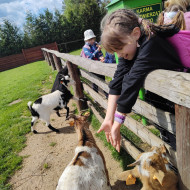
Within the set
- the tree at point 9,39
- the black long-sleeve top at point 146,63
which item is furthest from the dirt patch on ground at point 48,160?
the tree at point 9,39

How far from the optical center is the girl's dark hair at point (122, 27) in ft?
4.48

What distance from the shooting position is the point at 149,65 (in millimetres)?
1334

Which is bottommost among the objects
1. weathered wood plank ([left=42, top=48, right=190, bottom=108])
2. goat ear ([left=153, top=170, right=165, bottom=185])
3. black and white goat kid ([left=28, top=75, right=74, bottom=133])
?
black and white goat kid ([left=28, top=75, right=74, bottom=133])

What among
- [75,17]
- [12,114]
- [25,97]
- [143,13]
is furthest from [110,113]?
[75,17]

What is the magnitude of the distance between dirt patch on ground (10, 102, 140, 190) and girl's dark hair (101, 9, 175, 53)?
7.14ft

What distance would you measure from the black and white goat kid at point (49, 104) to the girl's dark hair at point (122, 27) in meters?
3.43

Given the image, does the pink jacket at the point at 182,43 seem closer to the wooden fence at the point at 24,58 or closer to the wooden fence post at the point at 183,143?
the wooden fence post at the point at 183,143

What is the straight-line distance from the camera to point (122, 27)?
1.37m

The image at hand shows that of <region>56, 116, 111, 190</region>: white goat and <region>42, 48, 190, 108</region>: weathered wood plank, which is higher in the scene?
<region>42, 48, 190, 108</region>: weathered wood plank

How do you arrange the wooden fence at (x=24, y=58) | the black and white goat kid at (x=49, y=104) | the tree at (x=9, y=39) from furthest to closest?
the tree at (x=9, y=39) → the wooden fence at (x=24, y=58) → the black and white goat kid at (x=49, y=104)

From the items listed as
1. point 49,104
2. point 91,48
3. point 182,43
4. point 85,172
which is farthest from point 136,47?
point 91,48

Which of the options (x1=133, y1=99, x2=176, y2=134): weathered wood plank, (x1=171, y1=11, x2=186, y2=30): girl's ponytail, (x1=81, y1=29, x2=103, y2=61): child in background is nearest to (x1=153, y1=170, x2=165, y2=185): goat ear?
(x1=133, y1=99, x2=176, y2=134): weathered wood plank

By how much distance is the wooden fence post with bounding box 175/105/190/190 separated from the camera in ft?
4.16

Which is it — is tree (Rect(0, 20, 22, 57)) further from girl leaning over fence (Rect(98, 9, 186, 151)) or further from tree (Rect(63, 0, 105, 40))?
girl leaning over fence (Rect(98, 9, 186, 151))
